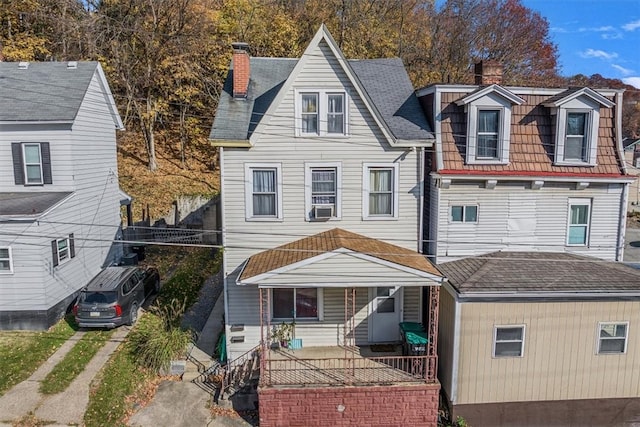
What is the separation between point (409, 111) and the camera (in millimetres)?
14586

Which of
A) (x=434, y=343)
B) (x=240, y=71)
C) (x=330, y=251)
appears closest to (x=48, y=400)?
(x=330, y=251)

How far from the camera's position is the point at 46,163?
1627cm

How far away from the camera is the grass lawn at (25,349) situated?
12008 millimetres

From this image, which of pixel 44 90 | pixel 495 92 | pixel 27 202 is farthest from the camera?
pixel 44 90

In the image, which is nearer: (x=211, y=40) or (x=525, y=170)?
(x=525, y=170)

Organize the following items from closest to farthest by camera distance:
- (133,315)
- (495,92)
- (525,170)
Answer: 1. (495,92)
2. (525,170)
3. (133,315)

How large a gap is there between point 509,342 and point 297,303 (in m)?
6.32

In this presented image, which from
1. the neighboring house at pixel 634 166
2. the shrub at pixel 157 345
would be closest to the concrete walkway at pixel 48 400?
the shrub at pixel 157 345

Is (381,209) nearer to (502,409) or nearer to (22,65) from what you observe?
(502,409)

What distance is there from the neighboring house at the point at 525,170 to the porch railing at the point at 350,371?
354 cm

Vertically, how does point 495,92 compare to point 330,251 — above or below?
above

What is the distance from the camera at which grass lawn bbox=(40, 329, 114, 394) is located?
1169cm

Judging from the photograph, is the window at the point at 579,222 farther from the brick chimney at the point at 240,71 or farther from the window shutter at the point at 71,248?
the window shutter at the point at 71,248

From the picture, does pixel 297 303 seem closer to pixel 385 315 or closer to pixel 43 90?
pixel 385 315
